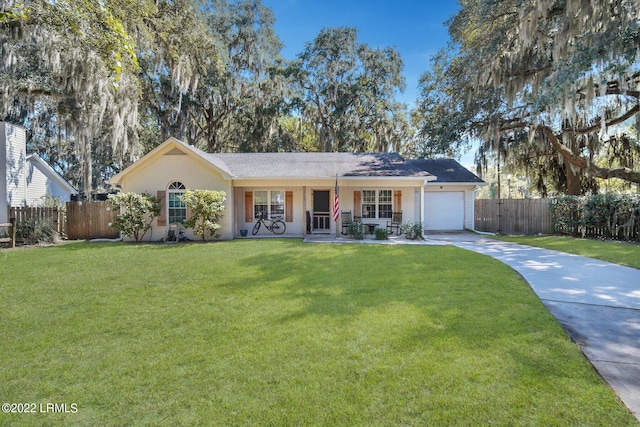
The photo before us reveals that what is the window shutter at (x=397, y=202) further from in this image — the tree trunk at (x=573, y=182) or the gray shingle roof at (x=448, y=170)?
the tree trunk at (x=573, y=182)

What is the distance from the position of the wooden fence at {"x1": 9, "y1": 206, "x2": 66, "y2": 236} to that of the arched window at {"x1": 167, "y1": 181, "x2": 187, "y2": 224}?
457 cm

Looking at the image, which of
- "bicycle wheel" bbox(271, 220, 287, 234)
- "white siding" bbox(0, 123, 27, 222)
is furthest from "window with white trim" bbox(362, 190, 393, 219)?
"white siding" bbox(0, 123, 27, 222)

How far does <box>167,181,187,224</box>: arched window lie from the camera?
12.0 m

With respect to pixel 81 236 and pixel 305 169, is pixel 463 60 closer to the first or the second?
pixel 305 169

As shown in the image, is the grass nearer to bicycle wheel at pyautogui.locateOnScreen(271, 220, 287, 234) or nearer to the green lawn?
the green lawn

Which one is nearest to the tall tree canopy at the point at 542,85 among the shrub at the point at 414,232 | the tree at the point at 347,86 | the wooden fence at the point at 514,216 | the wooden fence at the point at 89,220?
A: the wooden fence at the point at 514,216

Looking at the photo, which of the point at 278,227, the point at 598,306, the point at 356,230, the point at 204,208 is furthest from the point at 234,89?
the point at 598,306

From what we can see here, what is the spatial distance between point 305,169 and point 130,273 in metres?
8.15

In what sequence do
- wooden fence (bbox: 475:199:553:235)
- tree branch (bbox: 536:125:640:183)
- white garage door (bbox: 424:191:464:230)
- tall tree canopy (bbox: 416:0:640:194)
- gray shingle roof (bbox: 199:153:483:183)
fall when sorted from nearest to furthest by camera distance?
tall tree canopy (bbox: 416:0:640:194) → gray shingle roof (bbox: 199:153:483:183) → tree branch (bbox: 536:125:640:183) → wooden fence (bbox: 475:199:553:235) → white garage door (bbox: 424:191:464:230)

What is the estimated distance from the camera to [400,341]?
336 centimetres

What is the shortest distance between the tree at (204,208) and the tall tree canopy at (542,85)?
383 inches

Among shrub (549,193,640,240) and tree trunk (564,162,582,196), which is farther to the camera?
tree trunk (564,162,582,196)

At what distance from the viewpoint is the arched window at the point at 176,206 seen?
474 inches

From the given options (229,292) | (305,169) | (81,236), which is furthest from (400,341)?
(81,236)
